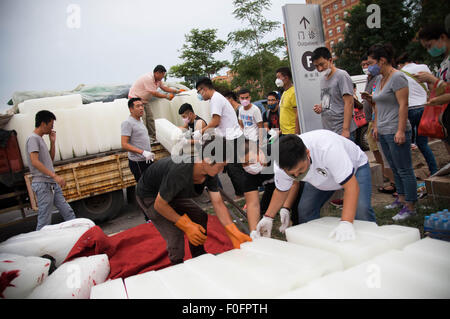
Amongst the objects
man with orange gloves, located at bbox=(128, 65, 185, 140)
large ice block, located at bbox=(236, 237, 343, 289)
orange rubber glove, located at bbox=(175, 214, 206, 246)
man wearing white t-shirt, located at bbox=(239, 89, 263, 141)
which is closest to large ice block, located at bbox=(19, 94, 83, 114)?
man with orange gloves, located at bbox=(128, 65, 185, 140)

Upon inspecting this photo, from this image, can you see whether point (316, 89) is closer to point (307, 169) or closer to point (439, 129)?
point (439, 129)

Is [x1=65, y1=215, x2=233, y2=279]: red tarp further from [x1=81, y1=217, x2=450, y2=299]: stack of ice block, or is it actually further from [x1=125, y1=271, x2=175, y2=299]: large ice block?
[x1=81, y1=217, x2=450, y2=299]: stack of ice block

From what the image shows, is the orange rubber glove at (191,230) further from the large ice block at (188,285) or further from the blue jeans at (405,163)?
the blue jeans at (405,163)

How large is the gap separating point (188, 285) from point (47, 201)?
9.22 ft

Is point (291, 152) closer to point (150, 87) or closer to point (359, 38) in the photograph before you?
point (150, 87)

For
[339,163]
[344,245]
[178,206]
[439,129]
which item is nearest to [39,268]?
[178,206]

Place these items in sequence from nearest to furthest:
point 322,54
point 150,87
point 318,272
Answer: point 318,272 < point 322,54 < point 150,87

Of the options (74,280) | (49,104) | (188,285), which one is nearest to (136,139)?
(49,104)

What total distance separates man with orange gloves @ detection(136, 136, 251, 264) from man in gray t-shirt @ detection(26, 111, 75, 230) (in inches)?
59.4

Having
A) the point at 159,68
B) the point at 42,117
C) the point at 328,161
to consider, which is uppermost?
the point at 159,68

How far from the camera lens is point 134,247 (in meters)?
3.26

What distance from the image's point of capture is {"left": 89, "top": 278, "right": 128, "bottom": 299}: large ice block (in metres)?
1.37

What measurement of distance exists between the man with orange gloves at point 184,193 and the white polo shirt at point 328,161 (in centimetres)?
48
